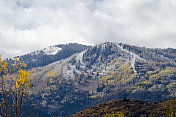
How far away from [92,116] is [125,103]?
3218 cm

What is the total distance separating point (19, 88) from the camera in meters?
20.2

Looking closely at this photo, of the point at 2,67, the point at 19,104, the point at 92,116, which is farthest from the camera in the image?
the point at 92,116

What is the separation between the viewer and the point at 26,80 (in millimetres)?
20547

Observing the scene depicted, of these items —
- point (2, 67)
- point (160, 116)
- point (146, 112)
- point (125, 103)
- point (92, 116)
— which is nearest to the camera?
point (2, 67)

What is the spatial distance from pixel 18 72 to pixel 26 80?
1.20m

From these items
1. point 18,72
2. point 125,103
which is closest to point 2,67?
point 18,72

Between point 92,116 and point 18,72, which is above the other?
point 18,72

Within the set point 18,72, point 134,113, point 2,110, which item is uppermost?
point 18,72

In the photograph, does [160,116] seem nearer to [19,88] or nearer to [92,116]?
[92,116]

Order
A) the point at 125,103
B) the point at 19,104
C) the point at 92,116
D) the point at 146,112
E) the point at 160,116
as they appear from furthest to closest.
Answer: the point at 125,103
the point at 92,116
the point at 146,112
the point at 160,116
the point at 19,104

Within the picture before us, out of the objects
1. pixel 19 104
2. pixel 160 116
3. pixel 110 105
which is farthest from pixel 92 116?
pixel 19 104

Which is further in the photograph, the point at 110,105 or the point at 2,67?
the point at 110,105

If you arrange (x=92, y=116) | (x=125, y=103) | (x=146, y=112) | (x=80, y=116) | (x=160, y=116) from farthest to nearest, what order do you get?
(x=125, y=103) < (x=80, y=116) < (x=92, y=116) < (x=146, y=112) < (x=160, y=116)

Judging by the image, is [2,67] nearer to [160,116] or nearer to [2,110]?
[2,110]
